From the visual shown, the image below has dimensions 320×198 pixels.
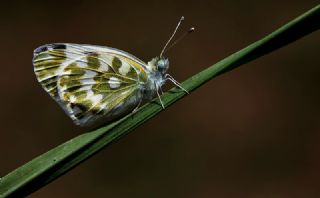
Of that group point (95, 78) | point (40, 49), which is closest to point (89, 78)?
point (95, 78)

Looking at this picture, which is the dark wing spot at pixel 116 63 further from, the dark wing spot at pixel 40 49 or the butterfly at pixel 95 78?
the dark wing spot at pixel 40 49

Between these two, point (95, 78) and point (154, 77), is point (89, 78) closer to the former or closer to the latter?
point (95, 78)

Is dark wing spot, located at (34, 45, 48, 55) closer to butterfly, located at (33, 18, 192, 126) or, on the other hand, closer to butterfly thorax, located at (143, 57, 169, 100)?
butterfly, located at (33, 18, 192, 126)

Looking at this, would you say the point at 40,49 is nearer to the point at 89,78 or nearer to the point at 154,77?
the point at 89,78

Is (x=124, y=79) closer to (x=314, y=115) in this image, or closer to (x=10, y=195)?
(x=10, y=195)

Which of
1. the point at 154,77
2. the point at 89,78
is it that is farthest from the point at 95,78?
the point at 154,77

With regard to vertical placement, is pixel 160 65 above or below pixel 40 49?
below

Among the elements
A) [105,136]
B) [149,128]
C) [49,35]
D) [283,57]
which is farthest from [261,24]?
[105,136]
